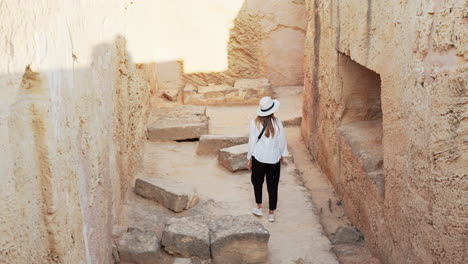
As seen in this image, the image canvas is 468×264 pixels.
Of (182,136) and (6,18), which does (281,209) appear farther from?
(6,18)

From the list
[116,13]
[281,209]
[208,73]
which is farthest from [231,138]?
[208,73]

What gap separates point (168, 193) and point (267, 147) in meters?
1.09

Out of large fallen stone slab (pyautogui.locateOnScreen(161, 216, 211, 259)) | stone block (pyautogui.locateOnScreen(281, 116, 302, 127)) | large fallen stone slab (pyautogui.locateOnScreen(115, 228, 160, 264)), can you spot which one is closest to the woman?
large fallen stone slab (pyautogui.locateOnScreen(161, 216, 211, 259))

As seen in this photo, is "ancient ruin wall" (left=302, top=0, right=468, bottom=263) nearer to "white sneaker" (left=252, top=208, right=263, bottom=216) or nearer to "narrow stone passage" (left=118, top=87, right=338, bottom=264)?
"narrow stone passage" (left=118, top=87, right=338, bottom=264)

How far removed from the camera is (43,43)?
2.69m

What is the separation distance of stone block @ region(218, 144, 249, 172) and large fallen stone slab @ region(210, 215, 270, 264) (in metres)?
1.93

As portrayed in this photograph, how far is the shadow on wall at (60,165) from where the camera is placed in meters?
2.38

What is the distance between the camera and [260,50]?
33.4ft

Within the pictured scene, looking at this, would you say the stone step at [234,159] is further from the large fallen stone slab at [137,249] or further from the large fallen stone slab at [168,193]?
the large fallen stone slab at [137,249]

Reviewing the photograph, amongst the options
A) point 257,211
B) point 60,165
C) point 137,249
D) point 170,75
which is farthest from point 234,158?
point 170,75

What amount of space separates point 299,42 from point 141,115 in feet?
13.8

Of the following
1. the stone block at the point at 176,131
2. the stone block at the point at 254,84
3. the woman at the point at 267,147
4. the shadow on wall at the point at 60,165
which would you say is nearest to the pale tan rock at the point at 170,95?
the stone block at the point at 254,84

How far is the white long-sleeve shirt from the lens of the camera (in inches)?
199

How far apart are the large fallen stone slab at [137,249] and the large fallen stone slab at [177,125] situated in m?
3.10
